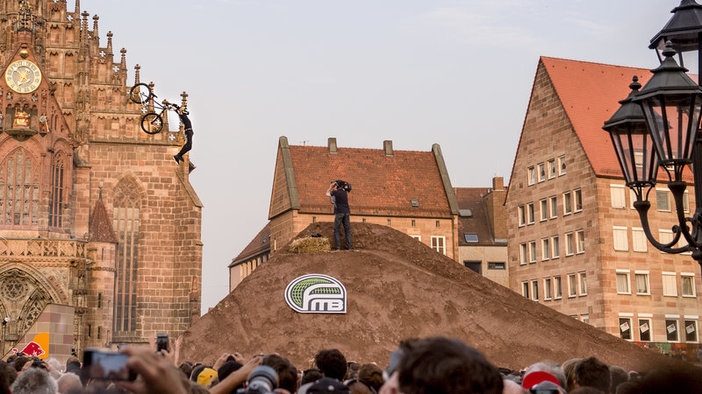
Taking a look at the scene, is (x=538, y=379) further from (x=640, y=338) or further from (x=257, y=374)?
(x=640, y=338)

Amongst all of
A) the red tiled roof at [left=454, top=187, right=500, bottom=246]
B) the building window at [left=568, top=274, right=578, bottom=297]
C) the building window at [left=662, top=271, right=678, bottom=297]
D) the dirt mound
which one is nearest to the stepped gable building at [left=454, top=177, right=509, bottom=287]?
the red tiled roof at [left=454, top=187, right=500, bottom=246]

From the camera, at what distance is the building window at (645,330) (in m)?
48.1

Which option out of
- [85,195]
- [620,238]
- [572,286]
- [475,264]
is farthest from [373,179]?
[85,195]

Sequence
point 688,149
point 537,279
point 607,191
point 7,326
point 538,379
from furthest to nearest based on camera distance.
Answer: point 537,279, point 607,191, point 7,326, point 688,149, point 538,379

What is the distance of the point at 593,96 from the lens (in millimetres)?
54094

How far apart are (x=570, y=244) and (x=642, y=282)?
158 inches

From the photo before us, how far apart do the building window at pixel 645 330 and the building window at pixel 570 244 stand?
471 centimetres

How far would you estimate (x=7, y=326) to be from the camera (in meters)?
40.3

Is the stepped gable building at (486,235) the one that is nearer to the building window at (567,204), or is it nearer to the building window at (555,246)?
the building window at (555,246)

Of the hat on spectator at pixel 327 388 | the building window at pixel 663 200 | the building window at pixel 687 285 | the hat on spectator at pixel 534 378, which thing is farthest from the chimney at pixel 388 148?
the hat on spectator at pixel 327 388

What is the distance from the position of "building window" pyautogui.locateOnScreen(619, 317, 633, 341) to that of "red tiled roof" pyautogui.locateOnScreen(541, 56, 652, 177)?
706cm

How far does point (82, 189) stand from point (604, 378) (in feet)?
135

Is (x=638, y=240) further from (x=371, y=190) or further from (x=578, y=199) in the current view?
(x=371, y=190)

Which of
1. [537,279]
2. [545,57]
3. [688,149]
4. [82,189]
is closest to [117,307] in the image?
[82,189]
